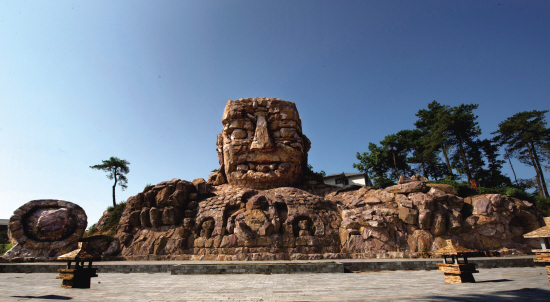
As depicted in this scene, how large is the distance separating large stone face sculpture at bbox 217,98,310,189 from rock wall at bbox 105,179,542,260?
307cm

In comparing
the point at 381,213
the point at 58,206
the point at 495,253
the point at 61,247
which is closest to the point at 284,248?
the point at 381,213

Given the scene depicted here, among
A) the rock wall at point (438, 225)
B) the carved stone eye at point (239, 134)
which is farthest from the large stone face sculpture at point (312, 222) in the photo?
the carved stone eye at point (239, 134)

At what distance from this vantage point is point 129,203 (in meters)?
20.3

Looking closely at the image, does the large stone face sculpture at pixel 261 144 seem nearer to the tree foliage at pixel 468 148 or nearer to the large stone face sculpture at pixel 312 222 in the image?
the large stone face sculpture at pixel 312 222

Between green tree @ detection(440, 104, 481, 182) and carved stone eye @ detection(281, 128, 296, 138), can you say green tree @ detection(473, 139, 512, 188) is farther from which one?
carved stone eye @ detection(281, 128, 296, 138)

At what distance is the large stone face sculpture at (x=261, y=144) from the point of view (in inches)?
870

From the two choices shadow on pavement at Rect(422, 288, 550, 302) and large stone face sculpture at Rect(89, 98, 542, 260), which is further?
large stone face sculpture at Rect(89, 98, 542, 260)

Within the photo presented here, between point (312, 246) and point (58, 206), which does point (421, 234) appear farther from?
point (58, 206)

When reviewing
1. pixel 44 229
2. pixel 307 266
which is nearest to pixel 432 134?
pixel 307 266

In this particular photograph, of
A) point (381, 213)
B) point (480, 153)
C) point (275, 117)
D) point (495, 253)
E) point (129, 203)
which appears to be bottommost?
point (495, 253)

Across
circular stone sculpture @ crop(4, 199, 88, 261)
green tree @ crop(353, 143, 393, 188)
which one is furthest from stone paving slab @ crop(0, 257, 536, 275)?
green tree @ crop(353, 143, 393, 188)

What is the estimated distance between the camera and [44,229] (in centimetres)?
1788

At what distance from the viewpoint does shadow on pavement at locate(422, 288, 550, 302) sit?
534cm

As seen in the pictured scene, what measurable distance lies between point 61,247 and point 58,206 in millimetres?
2895
